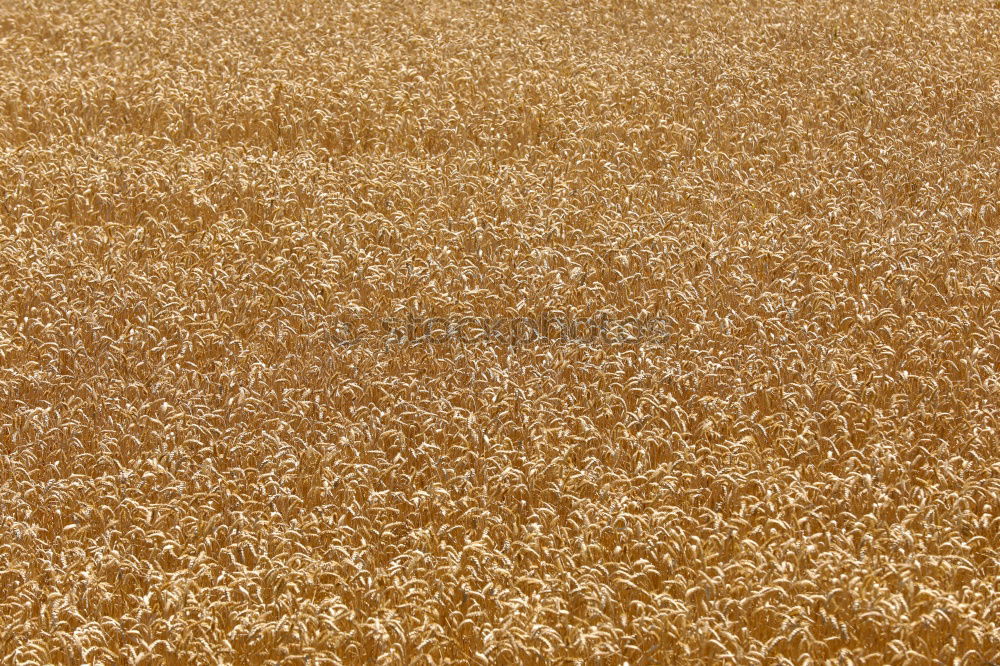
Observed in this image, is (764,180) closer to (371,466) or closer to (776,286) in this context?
(776,286)

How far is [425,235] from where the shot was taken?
10.2m

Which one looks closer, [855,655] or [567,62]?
[855,655]

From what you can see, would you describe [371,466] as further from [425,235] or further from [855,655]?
[425,235]

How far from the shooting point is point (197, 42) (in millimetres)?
15820

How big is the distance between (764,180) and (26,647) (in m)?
8.04

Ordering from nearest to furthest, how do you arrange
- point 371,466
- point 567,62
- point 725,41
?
point 371,466 → point 567,62 → point 725,41

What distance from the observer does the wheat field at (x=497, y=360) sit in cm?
567

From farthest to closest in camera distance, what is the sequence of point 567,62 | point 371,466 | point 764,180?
point 567,62
point 764,180
point 371,466

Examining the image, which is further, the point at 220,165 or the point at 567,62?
the point at 567,62

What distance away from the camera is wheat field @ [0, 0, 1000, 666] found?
Answer: 567 centimetres

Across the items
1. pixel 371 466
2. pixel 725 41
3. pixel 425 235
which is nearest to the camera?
pixel 371 466

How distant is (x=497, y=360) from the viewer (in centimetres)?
806

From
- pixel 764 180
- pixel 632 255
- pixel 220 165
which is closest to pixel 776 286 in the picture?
pixel 632 255

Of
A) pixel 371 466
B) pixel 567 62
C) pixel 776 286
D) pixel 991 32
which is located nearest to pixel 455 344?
pixel 371 466
